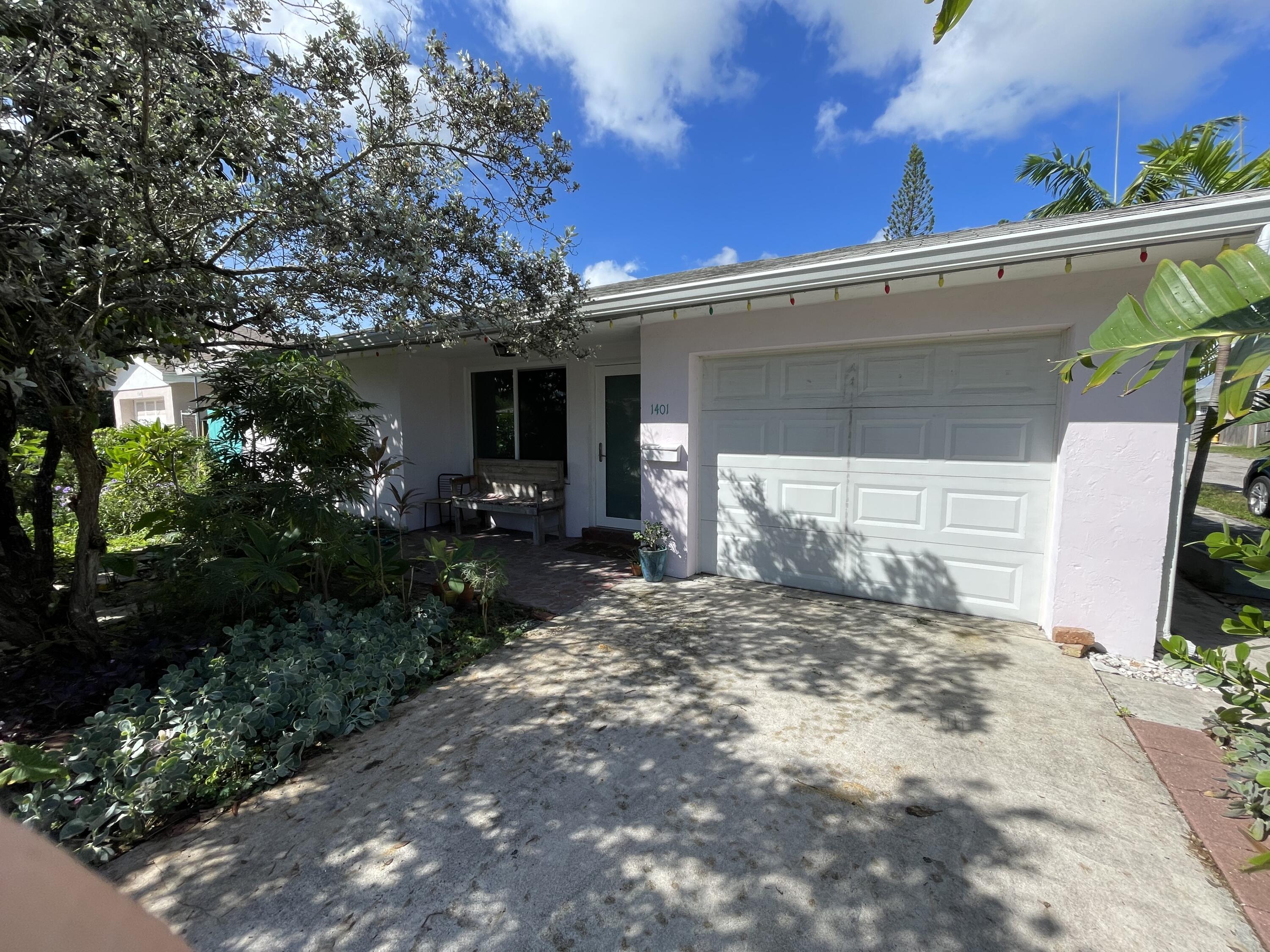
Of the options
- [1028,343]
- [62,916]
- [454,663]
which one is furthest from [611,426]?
[62,916]

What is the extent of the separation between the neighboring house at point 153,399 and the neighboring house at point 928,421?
7.80 m

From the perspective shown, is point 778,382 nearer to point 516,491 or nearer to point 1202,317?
point 1202,317

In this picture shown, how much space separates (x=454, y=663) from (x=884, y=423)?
4.01 meters

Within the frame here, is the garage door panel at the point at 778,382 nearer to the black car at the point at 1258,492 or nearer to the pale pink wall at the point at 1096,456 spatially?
the pale pink wall at the point at 1096,456

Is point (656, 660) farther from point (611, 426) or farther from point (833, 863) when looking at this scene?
point (611, 426)

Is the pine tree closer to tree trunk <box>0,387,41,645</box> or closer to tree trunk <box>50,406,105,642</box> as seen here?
tree trunk <box>50,406,105,642</box>

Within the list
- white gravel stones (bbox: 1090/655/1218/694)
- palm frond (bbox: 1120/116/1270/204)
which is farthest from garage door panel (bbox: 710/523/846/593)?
palm frond (bbox: 1120/116/1270/204)

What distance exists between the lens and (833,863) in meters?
2.04

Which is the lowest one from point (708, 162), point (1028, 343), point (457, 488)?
point (457, 488)

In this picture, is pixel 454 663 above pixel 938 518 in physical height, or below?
below

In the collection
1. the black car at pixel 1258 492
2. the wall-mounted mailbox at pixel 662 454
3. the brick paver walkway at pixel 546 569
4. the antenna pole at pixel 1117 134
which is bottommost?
the brick paver walkway at pixel 546 569

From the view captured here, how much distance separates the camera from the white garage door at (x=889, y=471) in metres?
4.22

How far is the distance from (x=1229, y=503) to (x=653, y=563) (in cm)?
1318

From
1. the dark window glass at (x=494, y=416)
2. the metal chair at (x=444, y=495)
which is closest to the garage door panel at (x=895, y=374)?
the dark window glass at (x=494, y=416)
